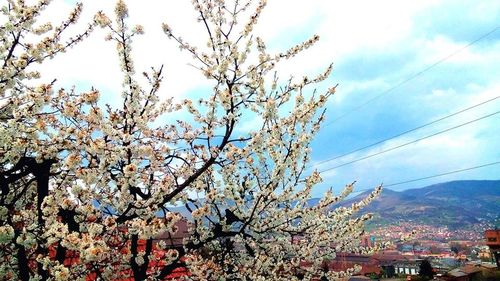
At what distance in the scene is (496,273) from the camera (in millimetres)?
41969

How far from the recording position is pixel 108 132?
4.90 meters

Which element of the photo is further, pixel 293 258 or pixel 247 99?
pixel 293 258

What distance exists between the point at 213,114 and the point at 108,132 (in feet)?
5.24

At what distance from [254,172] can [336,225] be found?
1847mm

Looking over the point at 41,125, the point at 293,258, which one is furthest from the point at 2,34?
the point at 293,258

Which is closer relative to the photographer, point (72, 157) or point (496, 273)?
point (72, 157)

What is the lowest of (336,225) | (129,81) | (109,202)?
(336,225)

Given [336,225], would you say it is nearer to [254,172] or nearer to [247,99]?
[254,172]

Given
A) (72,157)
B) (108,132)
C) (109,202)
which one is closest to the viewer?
(72,157)

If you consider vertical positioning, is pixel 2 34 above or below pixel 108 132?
above

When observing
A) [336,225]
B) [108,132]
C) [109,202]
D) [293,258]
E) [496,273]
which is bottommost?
[496,273]

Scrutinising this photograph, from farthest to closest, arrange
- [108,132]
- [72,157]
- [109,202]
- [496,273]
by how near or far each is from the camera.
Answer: [496,273]
[109,202]
[108,132]
[72,157]

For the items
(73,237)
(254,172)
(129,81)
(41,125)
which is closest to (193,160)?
(254,172)

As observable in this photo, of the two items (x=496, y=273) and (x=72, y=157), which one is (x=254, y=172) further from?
(x=496, y=273)
